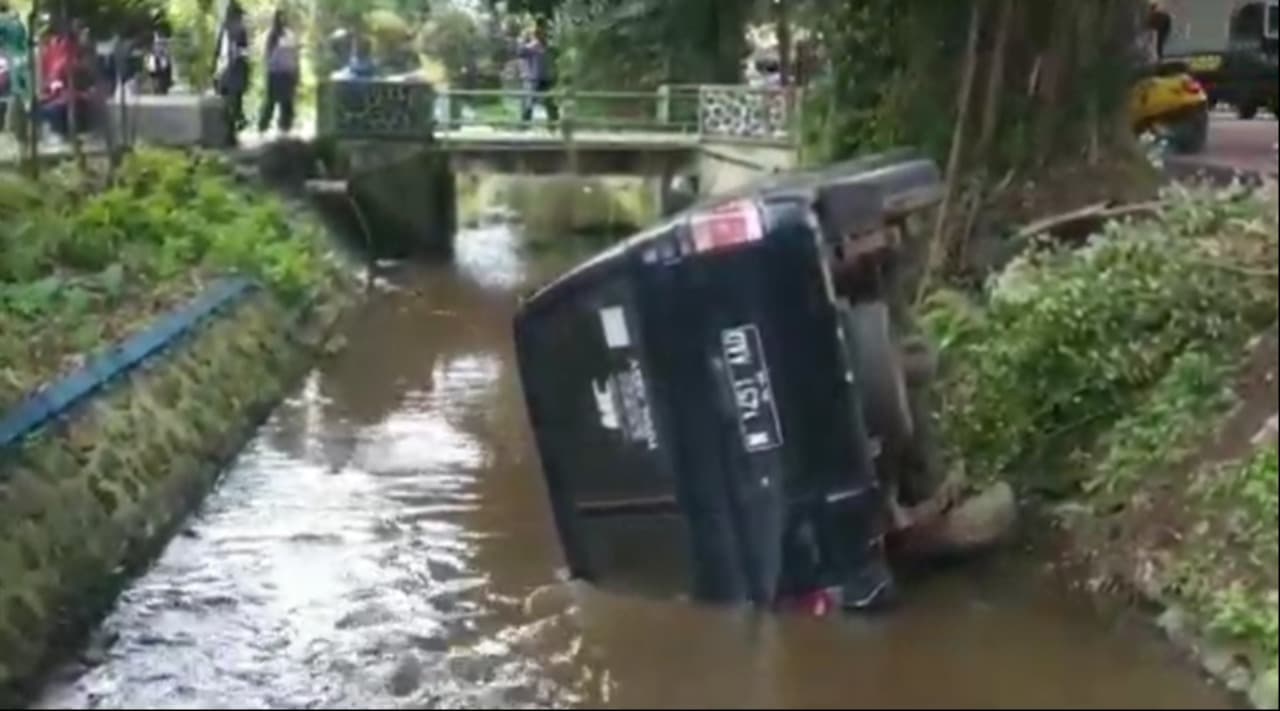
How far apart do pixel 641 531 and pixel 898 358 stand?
4.83ft

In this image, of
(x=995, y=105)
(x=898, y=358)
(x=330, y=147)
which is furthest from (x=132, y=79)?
(x=898, y=358)

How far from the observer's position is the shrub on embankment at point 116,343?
11.3 m

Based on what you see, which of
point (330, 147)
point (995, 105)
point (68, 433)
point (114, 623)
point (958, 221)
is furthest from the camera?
point (330, 147)

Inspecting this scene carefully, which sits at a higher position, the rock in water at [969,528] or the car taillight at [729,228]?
the car taillight at [729,228]

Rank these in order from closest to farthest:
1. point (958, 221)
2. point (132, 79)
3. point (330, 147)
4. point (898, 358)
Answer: point (898, 358) < point (958, 221) < point (132, 79) < point (330, 147)

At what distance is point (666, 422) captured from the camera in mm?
9203

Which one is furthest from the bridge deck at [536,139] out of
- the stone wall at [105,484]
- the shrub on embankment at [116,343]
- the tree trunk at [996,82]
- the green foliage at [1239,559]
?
the green foliage at [1239,559]

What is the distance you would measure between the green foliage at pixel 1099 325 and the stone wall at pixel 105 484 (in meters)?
4.41

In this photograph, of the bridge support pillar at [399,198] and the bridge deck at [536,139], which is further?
the bridge deck at [536,139]

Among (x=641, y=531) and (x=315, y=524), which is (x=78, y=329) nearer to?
(x=315, y=524)

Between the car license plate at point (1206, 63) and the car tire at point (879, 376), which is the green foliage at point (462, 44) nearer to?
the car license plate at point (1206, 63)

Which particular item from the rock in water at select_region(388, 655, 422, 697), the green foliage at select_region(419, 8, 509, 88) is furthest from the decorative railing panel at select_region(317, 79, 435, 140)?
the rock in water at select_region(388, 655, 422, 697)

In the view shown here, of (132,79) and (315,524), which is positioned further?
(132,79)

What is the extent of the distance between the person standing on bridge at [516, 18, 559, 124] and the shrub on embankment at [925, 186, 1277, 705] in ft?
83.0
